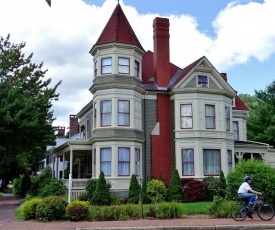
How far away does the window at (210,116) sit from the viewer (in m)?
27.1

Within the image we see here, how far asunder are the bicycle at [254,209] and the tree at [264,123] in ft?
95.8

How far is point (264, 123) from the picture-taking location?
4584 cm

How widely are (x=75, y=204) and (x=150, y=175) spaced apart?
421 inches

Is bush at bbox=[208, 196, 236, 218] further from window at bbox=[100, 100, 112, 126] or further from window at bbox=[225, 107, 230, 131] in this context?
window at bbox=[225, 107, 230, 131]

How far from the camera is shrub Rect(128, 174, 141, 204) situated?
23.3 metres

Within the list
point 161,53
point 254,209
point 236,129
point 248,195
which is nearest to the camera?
point 248,195

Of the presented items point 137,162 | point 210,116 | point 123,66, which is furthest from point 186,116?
point 123,66

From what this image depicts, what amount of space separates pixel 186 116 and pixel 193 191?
217 inches

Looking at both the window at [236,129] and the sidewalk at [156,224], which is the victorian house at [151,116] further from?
the sidewalk at [156,224]

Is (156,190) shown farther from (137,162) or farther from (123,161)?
(123,161)

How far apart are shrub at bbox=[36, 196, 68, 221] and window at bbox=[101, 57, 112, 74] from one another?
11.9 metres

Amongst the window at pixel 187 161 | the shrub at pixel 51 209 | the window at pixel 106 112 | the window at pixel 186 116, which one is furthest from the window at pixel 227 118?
the shrub at pixel 51 209

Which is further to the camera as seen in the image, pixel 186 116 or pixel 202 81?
pixel 202 81

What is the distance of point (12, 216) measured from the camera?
1853cm
